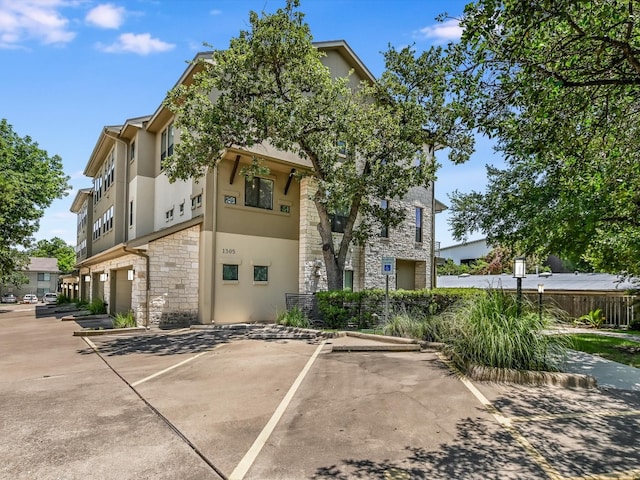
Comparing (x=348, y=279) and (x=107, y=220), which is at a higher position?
(x=107, y=220)

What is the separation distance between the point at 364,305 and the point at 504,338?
25.5ft

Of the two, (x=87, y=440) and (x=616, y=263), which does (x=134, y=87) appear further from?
(x=616, y=263)

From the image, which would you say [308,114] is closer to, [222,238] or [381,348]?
[222,238]

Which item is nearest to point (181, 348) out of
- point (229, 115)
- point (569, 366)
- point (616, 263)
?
point (229, 115)

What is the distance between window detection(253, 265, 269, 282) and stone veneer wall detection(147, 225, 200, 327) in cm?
244

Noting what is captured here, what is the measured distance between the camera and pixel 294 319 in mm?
15359

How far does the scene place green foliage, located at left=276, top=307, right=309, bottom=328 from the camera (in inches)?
598

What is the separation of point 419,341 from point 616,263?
7.35 meters

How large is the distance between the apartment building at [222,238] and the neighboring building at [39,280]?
48801 mm

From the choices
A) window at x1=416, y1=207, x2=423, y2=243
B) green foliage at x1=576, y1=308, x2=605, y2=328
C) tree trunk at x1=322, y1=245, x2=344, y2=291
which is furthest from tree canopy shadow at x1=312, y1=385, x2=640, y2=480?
window at x1=416, y1=207, x2=423, y2=243

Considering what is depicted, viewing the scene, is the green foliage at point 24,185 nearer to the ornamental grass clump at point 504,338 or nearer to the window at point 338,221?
the window at point 338,221

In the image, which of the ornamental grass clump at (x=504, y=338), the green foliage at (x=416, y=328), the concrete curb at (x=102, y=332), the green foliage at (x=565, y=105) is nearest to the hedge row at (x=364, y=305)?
the green foliage at (x=416, y=328)

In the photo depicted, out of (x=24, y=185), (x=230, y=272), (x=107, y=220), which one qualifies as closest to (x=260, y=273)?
(x=230, y=272)

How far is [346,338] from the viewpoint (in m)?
12.7
